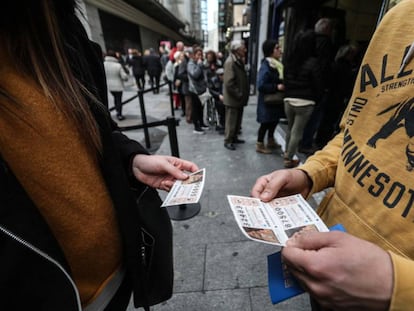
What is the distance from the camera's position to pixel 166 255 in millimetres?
1113

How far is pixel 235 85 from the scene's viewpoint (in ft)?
14.7

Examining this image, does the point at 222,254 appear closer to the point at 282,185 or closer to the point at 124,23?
the point at 282,185

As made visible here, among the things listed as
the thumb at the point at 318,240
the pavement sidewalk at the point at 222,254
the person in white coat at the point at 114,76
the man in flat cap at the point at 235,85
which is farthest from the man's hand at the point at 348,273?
the person in white coat at the point at 114,76

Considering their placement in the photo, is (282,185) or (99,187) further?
(282,185)

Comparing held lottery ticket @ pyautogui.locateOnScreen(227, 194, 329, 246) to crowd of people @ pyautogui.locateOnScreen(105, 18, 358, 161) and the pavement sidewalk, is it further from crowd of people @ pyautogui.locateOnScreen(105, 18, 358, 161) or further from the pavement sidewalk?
crowd of people @ pyautogui.locateOnScreen(105, 18, 358, 161)

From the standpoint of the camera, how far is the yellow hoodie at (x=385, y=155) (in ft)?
2.15

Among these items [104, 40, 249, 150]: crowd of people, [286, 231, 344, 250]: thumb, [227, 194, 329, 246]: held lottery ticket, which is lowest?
[104, 40, 249, 150]: crowd of people

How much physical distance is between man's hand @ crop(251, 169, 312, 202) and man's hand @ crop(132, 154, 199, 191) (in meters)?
0.35

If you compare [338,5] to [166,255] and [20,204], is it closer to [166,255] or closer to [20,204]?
[166,255]

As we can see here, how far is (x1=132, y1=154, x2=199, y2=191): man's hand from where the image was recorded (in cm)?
111

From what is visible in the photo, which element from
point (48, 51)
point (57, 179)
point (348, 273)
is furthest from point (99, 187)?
point (348, 273)

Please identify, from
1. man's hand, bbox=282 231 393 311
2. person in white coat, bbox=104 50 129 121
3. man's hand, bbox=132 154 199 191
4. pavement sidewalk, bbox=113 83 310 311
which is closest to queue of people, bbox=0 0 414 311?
man's hand, bbox=282 231 393 311

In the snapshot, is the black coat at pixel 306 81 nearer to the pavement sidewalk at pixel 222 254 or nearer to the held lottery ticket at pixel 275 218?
the pavement sidewalk at pixel 222 254

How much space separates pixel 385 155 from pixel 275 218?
15.6 inches
